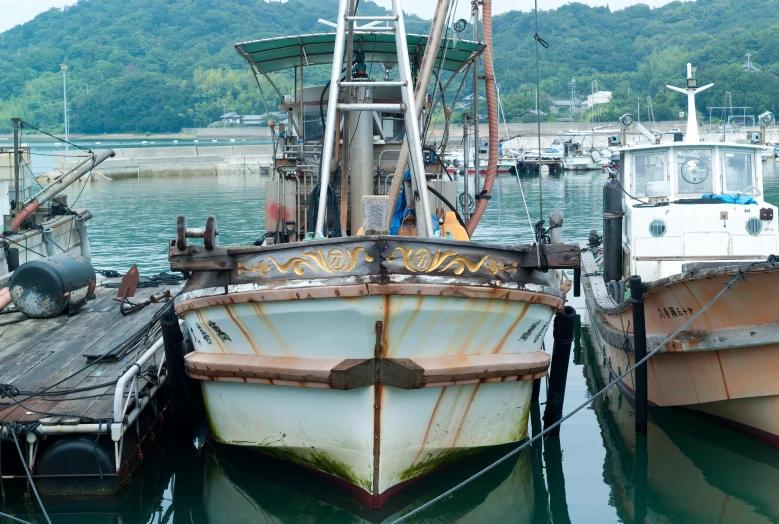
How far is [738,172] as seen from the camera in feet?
41.7

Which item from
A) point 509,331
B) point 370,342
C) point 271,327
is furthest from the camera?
point 509,331

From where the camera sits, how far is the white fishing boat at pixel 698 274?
31.0ft

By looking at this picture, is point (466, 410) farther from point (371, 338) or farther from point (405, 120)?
point (405, 120)

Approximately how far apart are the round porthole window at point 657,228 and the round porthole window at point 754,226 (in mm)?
1049

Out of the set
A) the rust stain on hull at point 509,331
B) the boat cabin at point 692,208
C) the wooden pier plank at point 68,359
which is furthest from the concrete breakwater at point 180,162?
the rust stain on hull at point 509,331

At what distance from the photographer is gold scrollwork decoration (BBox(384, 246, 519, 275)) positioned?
7.98m

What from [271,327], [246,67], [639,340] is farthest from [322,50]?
[246,67]

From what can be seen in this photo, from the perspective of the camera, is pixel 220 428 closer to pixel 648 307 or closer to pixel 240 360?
pixel 240 360

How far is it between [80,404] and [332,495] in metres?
2.73

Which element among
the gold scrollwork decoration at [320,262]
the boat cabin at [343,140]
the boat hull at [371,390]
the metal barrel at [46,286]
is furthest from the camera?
the metal barrel at [46,286]

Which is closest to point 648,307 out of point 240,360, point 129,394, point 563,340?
point 563,340

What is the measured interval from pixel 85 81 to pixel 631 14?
89.5 meters

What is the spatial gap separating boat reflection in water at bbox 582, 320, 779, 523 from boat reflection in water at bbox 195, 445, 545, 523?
42.7 inches

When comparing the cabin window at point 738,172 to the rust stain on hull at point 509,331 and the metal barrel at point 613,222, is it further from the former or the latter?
the rust stain on hull at point 509,331
